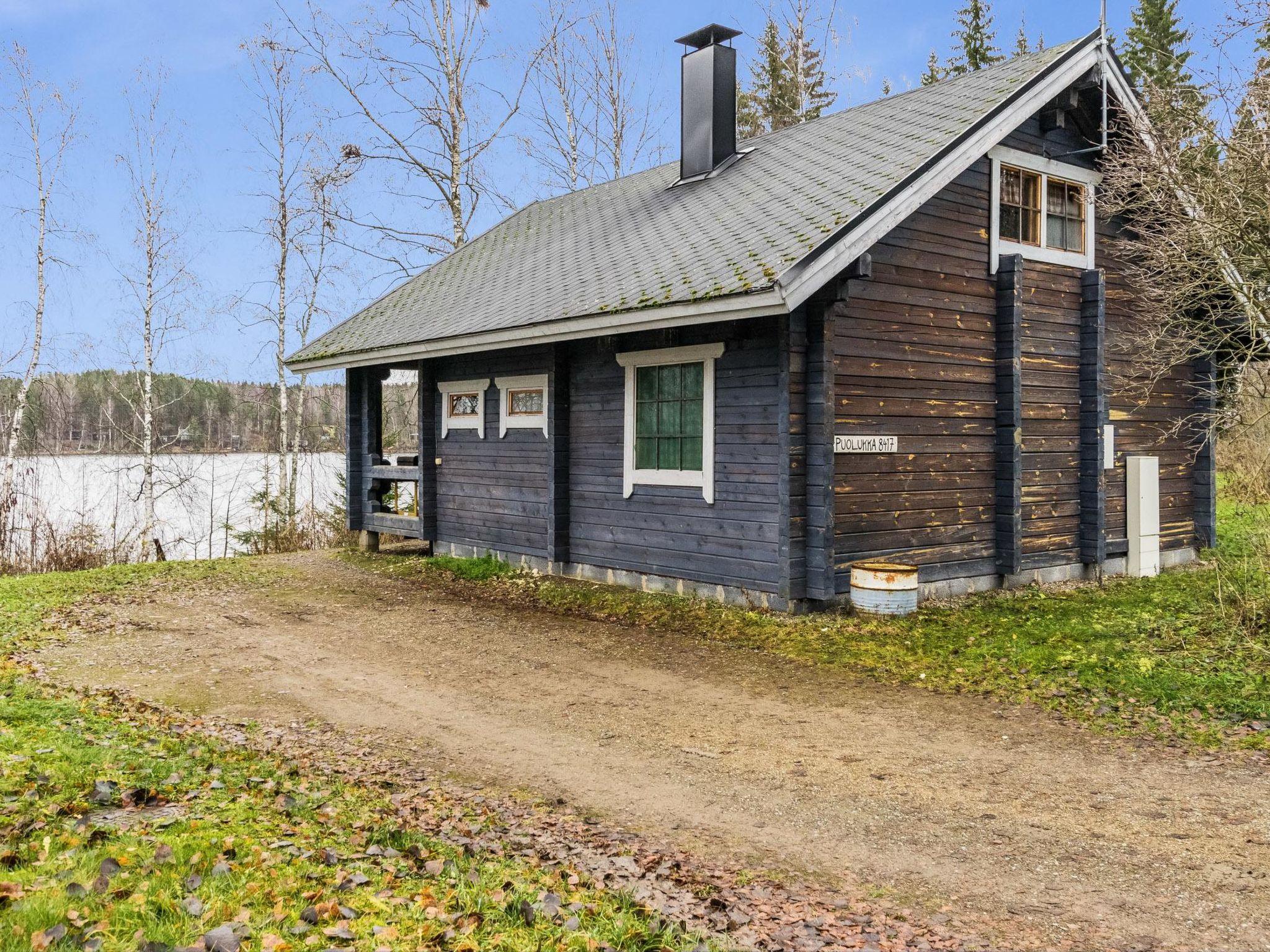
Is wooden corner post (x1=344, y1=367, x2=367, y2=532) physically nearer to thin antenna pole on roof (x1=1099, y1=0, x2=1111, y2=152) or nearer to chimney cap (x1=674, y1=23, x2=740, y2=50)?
chimney cap (x1=674, y1=23, x2=740, y2=50)

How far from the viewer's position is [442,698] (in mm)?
7438

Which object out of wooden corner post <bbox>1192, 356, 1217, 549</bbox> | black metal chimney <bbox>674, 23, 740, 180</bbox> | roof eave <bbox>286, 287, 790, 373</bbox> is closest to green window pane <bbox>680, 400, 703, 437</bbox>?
roof eave <bbox>286, 287, 790, 373</bbox>

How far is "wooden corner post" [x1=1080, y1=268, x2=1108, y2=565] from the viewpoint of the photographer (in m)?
12.2

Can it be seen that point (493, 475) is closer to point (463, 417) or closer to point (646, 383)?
point (463, 417)

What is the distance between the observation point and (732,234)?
10.8m

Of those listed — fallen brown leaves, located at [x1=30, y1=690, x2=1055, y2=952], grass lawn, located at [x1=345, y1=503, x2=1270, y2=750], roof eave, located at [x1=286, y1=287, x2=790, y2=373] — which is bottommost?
fallen brown leaves, located at [x1=30, y1=690, x2=1055, y2=952]

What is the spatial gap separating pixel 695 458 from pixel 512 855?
6.93m

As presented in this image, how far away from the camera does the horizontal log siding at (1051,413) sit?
11797mm

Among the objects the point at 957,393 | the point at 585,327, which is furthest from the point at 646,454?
the point at 957,393

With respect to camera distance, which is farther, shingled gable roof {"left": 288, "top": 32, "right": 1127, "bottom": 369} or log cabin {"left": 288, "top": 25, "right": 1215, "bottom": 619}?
log cabin {"left": 288, "top": 25, "right": 1215, "bottom": 619}

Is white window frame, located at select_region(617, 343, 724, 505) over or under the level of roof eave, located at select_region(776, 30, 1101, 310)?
under

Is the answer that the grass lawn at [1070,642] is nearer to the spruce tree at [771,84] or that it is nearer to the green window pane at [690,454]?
the green window pane at [690,454]

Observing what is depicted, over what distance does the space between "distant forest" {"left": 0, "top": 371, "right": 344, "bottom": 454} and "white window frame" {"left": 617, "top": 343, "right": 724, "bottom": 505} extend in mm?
11561

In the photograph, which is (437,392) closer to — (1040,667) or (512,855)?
(1040,667)
